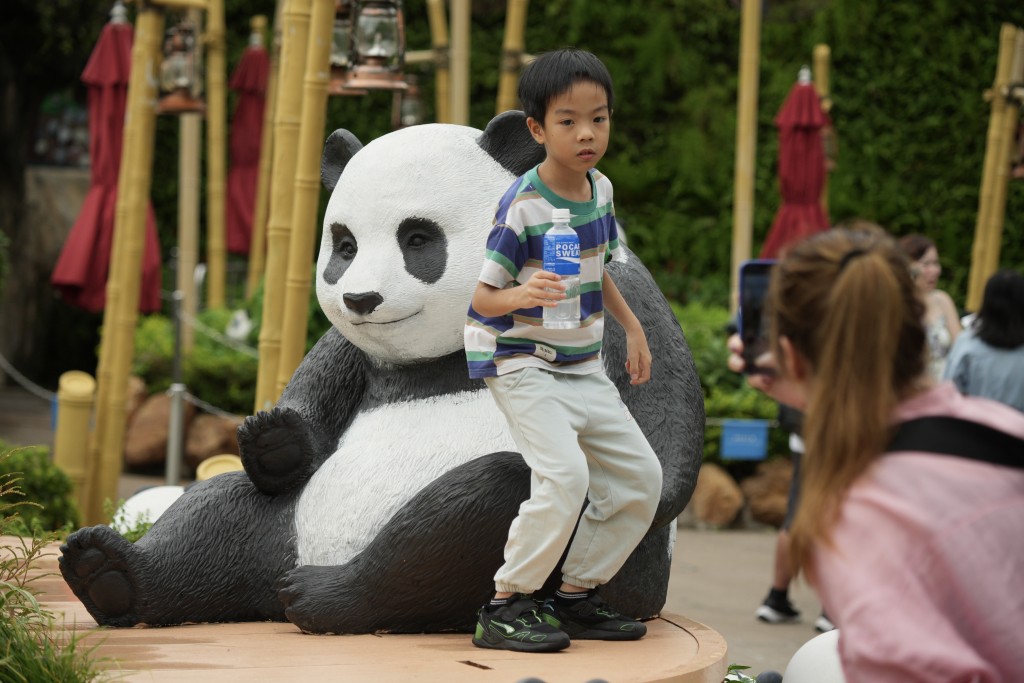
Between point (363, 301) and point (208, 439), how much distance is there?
5700 millimetres

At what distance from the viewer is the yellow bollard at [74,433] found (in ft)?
17.0

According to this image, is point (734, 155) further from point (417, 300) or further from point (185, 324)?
point (417, 300)

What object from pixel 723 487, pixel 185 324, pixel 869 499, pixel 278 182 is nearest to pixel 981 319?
pixel 278 182

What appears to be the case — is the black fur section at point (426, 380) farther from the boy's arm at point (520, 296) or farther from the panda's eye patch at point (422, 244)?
the boy's arm at point (520, 296)

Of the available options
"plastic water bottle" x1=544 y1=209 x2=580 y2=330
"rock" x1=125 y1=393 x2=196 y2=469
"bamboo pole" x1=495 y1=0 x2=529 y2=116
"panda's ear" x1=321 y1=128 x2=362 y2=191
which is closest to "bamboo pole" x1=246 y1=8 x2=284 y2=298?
"rock" x1=125 y1=393 x2=196 y2=469

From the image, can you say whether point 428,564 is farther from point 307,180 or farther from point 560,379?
point 307,180

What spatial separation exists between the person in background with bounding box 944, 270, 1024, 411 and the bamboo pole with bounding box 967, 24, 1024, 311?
2642 mm

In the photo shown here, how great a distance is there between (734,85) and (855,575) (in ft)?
34.1

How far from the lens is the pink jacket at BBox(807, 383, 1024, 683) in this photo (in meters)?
1.43

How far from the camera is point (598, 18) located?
1166cm

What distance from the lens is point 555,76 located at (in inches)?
93.4

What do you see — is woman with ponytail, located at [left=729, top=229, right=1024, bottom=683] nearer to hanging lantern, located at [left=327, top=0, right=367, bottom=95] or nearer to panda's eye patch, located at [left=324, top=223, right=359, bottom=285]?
panda's eye patch, located at [left=324, top=223, right=359, bottom=285]

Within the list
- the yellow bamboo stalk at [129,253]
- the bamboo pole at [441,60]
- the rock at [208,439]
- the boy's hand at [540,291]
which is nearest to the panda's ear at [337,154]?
the boy's hand at [540,291]

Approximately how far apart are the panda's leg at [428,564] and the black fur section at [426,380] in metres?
0.26
